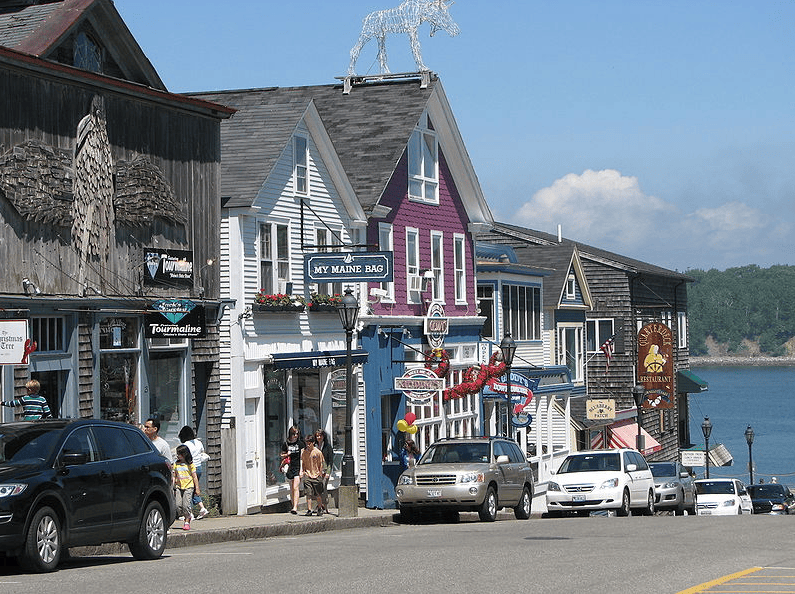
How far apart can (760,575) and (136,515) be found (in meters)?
7.48

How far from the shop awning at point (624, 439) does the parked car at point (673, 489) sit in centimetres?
1922

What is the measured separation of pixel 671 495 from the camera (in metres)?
36.0

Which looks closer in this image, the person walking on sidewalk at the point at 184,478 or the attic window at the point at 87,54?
the person walking on sidewalk at the point at 184,478

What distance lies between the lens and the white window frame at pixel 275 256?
3109cm

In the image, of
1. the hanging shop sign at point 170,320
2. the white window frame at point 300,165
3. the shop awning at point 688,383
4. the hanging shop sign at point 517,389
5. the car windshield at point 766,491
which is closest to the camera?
the hanging shop sign at point 170,320

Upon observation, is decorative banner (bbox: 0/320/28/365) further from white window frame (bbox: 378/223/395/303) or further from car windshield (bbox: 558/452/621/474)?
white window frame (bbox: 378/223/395/303)

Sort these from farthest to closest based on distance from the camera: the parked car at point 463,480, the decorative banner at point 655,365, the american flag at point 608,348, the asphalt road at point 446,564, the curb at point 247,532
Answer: the decorative banner at point 655,365
the american flag at point 608,348
the parked car at point 463,480
the curb at point 247,532
the asphalt road at point 446,564

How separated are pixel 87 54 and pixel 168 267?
4.33m

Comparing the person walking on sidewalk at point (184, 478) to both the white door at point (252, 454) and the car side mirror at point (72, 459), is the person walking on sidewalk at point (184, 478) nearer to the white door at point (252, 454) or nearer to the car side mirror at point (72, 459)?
the white door at point (252, 454)

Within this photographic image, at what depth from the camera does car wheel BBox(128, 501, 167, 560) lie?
57.4ft

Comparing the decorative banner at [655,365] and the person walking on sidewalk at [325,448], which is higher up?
the decorative banner at [655,365]

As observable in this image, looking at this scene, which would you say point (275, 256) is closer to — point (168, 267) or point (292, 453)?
point (292, 453)

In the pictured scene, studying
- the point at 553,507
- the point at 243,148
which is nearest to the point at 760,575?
the point at 553,507

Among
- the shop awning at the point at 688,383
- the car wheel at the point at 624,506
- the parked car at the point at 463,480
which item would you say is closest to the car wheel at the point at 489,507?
the parked car at the point at 463,480
